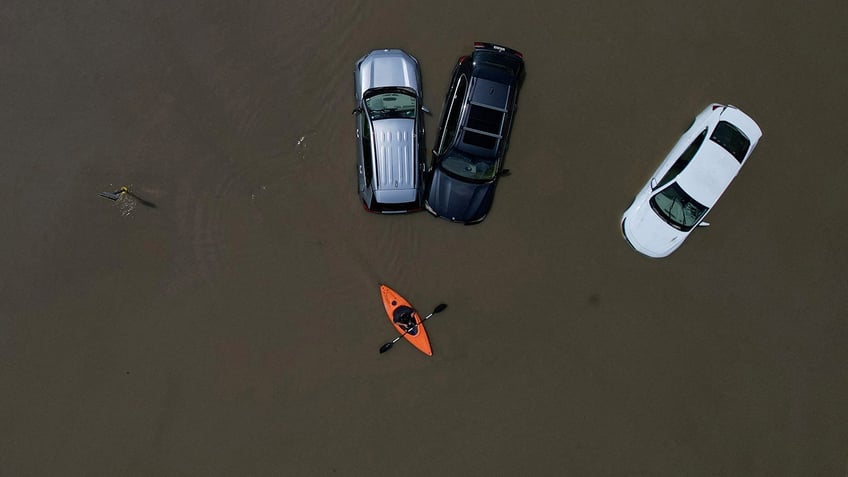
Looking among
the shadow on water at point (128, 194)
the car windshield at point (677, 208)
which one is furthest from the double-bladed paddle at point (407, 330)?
the shadow on water at point (128, 194)

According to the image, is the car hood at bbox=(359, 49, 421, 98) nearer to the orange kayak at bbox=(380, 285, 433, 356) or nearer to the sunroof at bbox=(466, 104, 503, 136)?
the sunroof at bbox=(466, 104, 503, 136)

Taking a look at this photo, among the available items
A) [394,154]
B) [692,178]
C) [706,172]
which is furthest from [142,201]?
[706,172]

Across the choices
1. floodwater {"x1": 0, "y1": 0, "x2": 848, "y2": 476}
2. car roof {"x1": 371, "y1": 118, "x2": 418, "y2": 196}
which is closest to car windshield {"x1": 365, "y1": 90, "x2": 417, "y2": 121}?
car roof {"x1": 371, "y1": 118, "x2": 418, "y2": 196}

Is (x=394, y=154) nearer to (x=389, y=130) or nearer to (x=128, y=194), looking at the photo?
(x=389, y=130)

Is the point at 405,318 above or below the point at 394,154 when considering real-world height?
below

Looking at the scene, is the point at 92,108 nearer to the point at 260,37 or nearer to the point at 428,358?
the point at 260,37

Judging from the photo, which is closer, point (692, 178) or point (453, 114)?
point (692, 178)

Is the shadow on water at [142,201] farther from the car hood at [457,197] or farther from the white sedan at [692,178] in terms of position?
the white sedan at [692,178]
